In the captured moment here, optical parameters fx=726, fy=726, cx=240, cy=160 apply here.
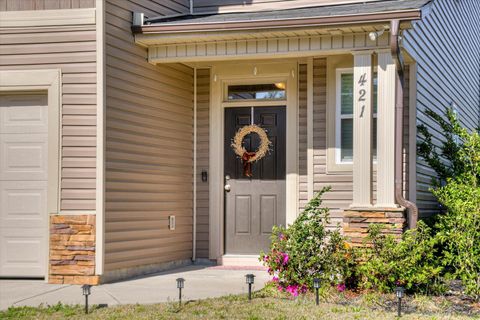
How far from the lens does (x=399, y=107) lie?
8.27 m

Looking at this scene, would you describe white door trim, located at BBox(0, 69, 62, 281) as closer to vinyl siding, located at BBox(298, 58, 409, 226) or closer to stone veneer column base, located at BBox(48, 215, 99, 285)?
stone veneer column base, located at BBox(48, 215, 99, 285)

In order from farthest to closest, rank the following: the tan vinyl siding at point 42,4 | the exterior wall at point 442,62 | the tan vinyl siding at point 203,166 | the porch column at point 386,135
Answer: the tan vinyl siding at point 203,166
the exterior wall at point 442,62
the tan vinyl siding at point 42,4
the porch column at point 386,135

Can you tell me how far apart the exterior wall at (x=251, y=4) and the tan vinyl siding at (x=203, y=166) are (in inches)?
41.6

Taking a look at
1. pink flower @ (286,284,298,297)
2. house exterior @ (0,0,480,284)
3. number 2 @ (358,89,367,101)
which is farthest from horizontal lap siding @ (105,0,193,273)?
number 2 @ (358,89,367,101)

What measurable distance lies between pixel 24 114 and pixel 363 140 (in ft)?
13.3

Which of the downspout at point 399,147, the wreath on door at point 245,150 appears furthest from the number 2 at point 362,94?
the wreath on door at point 245,150

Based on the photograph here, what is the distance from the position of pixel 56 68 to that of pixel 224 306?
3.56 metres

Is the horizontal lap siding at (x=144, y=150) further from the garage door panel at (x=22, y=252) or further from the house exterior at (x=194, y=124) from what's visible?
the garage door panel at (x=22, y=252)

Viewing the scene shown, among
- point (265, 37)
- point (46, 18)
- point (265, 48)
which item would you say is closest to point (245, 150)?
point (265, 48)

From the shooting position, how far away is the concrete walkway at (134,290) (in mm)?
7394

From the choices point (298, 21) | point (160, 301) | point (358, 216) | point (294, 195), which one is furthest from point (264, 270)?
point (298, 21)

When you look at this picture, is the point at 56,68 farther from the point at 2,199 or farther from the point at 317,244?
the point at 317,244

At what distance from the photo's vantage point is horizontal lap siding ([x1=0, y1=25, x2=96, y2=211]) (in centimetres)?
840

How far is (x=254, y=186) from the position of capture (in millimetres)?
10164
